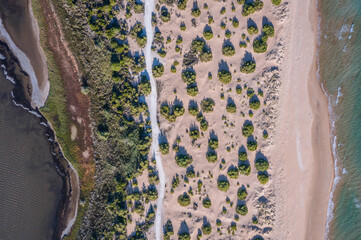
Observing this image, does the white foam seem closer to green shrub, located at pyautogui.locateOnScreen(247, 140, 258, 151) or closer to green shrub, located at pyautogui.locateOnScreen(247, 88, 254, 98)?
green shrub, located at pyautogui.locateOnScreen(247, 88, 254, 98)

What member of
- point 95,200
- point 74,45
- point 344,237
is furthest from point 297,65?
point 95,200

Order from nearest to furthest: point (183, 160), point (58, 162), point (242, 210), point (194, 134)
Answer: point (242, 210) < point (183, 160) < point (194, 134) < point (58, 162)

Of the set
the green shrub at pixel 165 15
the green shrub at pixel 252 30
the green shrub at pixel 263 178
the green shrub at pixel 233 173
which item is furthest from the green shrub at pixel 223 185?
the green shrub at pixel 165 15

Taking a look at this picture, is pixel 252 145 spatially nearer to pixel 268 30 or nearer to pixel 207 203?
pixel 207 203

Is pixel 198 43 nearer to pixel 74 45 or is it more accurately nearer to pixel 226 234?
pixel 74 45

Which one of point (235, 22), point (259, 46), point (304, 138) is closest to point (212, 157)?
point (304, 138)

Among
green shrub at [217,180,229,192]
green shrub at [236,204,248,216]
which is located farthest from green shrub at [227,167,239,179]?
green shrub at [236,204,248,216]
